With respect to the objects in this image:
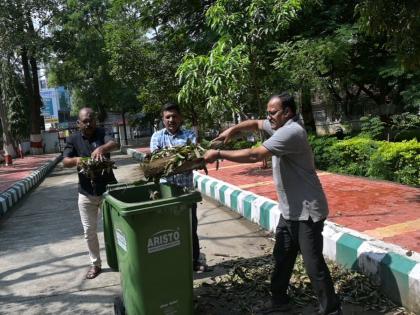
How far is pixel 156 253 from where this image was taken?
11.1ft

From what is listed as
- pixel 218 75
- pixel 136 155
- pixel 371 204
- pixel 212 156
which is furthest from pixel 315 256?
pixel 136 155

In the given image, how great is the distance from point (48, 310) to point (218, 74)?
5589 millimetres

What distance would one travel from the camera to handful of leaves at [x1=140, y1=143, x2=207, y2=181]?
11.5ft

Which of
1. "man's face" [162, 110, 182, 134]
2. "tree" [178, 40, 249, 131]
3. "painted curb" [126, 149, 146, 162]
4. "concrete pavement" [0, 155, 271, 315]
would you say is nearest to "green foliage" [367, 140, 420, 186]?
"concrete pavement" [0, 155, 271, 315]

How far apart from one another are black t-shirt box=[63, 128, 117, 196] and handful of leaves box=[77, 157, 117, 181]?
78 mm

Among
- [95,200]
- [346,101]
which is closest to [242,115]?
[95,200]

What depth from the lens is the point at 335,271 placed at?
469 centimetres

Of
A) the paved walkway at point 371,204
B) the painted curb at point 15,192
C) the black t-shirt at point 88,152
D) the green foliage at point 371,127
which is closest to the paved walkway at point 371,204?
the paved walkway at point 371,204

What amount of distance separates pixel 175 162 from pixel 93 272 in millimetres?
2093

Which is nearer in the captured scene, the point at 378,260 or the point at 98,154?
the point at 378,260

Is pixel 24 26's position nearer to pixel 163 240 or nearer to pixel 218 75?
pixel 218 75

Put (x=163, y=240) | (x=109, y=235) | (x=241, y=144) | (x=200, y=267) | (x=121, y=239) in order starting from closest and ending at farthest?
(x=163, y=240) → (x=121, y=239) → (x=109, y=235) → (x=200, y=267) → (x=241, y=144)

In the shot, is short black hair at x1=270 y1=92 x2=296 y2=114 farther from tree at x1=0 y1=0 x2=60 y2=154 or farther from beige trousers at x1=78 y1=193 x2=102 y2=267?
tree at x1=0 y1=0 x2=60 y2=154

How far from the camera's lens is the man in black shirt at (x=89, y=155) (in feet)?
15.8
